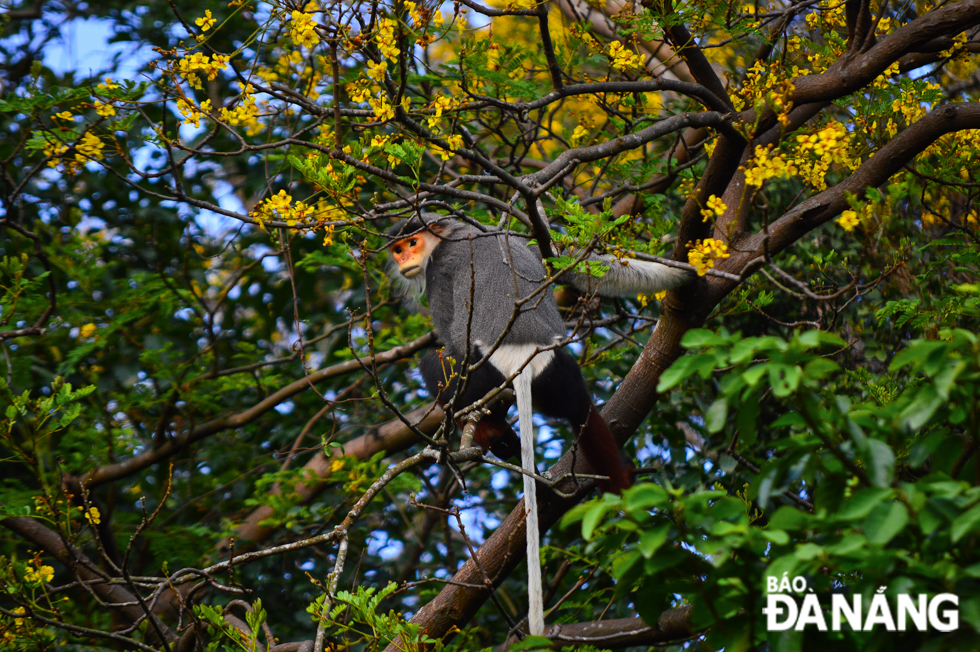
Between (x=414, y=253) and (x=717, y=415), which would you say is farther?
(x=414, y=253)

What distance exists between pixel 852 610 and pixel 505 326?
5.54 feet

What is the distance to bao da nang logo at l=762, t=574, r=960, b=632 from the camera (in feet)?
3.77

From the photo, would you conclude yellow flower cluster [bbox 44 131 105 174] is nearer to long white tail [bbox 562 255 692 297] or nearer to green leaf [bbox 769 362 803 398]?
long white tail [bbox 562 255 692 297]

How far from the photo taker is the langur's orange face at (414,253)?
12.0 ft

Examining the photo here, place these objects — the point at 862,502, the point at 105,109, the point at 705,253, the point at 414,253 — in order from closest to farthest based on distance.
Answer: the point at 862,502 < the point at 705,253 < the point at 105,109 < the point at 414,253

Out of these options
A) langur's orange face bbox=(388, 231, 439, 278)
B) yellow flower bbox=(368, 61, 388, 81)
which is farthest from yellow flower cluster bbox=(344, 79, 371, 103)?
langur's orange face bbox=(388, 231, 439, 278)

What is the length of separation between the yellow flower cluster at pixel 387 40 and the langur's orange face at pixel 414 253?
62.8 inches

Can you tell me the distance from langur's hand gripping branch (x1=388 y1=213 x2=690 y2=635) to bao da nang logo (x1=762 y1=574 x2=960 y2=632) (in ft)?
4.52

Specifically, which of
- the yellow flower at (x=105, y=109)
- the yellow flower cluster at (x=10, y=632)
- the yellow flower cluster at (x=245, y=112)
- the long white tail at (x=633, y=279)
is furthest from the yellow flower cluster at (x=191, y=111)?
the yellow flower cluster at (x=10, y=632)

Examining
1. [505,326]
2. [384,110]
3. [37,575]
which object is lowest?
[37,575]

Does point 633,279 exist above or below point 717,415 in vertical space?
above

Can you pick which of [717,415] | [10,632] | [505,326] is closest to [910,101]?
[505,326]

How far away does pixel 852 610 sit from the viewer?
1.25m

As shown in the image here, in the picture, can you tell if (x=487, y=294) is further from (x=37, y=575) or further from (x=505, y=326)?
(x=37, y=575)
